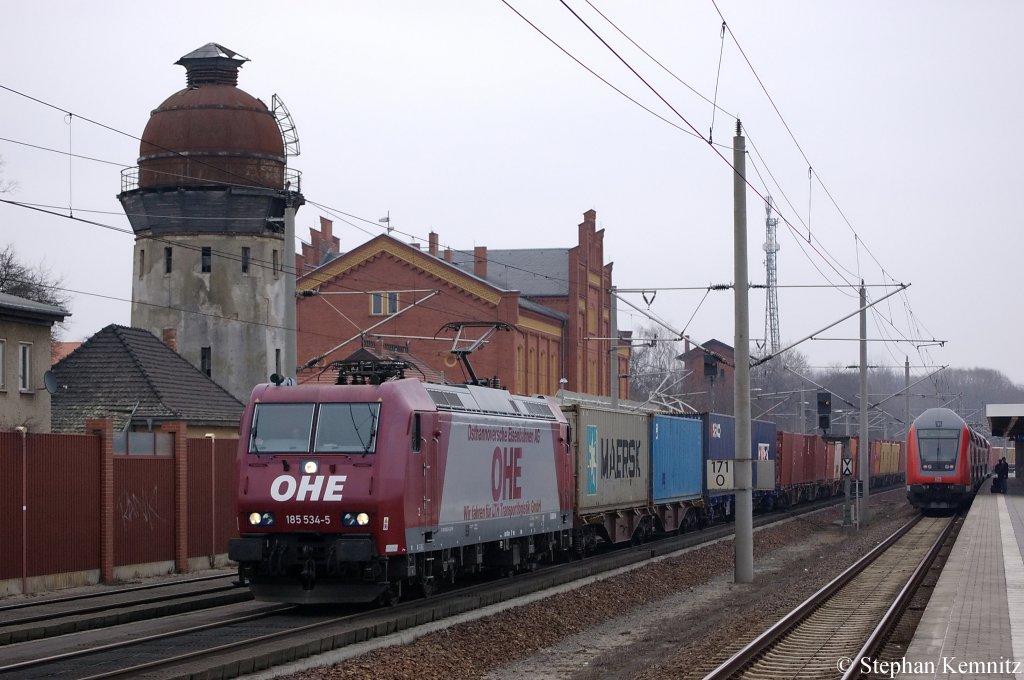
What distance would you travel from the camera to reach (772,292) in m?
113

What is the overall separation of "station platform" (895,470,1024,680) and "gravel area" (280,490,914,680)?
209 cm

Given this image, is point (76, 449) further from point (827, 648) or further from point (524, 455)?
point (827, 648)

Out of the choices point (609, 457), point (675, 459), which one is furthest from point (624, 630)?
point (675, 459)

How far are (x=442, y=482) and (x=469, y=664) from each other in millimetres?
4360

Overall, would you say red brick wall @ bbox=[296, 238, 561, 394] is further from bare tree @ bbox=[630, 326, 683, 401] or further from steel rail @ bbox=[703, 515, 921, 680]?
bare tree @ bbox=[630, 326, 683, 401]

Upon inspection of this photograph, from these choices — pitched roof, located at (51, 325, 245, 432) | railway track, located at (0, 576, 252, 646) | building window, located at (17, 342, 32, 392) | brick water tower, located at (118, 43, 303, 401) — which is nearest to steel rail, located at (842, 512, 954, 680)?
railway track, located at (0, 576, 252, 646)

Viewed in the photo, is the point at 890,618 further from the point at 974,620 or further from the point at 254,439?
the point at 254,439

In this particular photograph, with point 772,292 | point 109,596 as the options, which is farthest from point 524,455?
point 772,292

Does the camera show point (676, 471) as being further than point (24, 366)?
Yes

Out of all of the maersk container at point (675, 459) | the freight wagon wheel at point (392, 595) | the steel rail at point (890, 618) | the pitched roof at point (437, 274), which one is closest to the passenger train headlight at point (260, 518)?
the freight wagon wheel at point (392, 595)

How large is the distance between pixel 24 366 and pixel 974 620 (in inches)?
874

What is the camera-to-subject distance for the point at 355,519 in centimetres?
1691

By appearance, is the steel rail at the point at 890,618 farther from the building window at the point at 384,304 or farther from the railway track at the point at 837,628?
the building window at the point at 384,304

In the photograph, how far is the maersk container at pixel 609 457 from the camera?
26.2 meters
